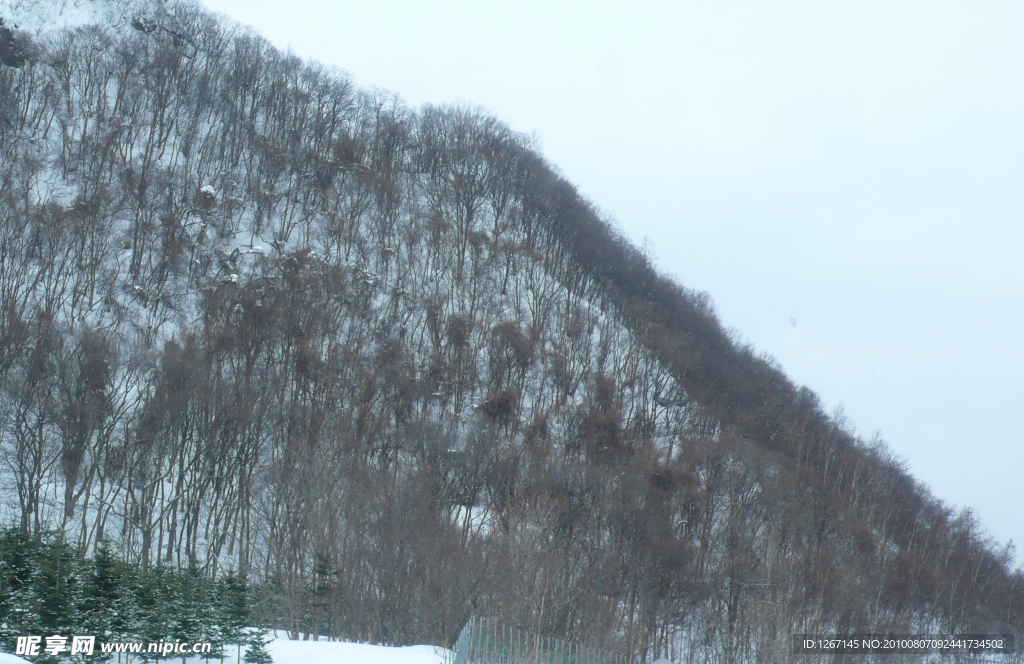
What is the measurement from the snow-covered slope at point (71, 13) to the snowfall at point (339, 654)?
62222mm

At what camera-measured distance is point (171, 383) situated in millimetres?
38781

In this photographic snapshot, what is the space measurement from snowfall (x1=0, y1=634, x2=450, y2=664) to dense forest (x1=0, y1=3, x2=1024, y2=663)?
4236mm

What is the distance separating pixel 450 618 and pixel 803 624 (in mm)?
16407

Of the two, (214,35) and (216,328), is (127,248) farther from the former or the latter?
(214,35)

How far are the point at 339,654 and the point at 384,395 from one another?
104ft

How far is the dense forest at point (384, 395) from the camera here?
33562 millimetres

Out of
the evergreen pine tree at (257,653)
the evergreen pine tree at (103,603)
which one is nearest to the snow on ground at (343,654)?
the evergreen pine tree at (257,653)

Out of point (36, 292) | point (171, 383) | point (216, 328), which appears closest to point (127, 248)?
point (36, 292)

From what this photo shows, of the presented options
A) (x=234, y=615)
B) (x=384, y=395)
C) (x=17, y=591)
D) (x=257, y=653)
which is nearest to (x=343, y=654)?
(x=257, y=653)

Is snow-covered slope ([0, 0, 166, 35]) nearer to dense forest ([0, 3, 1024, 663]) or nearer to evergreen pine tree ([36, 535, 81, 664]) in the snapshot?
dense forest ([0, 3, 1024, 663])

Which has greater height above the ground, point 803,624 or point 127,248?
point 127,248

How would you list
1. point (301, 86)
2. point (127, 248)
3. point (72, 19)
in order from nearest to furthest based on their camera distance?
point (127, 248)
point (72, 19)
point (301, 86)

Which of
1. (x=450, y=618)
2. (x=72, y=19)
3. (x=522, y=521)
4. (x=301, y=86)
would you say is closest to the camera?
(x=450, y=618)

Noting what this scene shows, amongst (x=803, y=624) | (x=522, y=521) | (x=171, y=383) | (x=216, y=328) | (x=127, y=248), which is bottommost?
(x=803, y=624)
